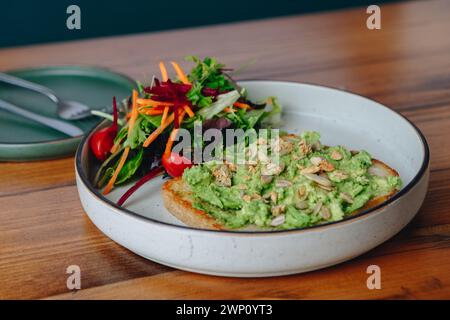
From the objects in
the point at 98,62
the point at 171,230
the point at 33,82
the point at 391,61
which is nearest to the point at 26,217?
the point at 171,230

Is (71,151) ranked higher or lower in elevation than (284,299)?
higher

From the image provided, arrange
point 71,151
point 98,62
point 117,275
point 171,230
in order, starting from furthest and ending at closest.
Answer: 1. point 98,62
2. point 71,151
3. point 117,275
4. point 171,230

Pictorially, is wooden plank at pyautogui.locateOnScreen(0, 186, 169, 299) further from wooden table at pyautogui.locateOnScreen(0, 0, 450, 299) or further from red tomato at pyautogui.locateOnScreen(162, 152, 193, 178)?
red tomato at pyautogui.locateOnScreen(162, 152, 193, 178)

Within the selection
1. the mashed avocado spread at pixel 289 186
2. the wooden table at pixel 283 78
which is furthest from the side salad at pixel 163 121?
the mashed avocado spread at pixel 289 186

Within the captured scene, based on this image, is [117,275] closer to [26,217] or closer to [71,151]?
[26,217]

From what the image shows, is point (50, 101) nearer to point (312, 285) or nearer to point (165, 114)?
point (165, 114)

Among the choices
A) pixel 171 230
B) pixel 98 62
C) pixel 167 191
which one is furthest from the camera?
pixel 98 62

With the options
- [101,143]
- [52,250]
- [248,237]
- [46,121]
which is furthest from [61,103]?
[248,237]
